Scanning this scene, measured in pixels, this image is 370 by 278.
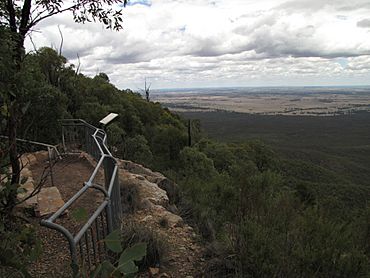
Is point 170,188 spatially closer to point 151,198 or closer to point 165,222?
point 151,198

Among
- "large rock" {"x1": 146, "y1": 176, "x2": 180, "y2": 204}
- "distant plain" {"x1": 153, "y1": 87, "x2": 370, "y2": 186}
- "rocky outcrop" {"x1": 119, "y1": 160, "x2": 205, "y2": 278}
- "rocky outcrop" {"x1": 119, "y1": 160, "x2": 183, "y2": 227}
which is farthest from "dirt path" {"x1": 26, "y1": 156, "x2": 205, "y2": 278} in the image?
"distant plain" {"x1": 153, "y1": 87, "x2": 370, "y2": 186}

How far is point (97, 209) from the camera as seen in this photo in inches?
124

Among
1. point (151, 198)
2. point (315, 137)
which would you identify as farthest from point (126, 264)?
point (315, 137)

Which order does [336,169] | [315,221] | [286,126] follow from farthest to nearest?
[286,126] → [336,169] → [315,221]

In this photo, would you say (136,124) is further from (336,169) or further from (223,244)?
(336,169)

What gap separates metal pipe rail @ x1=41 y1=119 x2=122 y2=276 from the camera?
2.47 meters

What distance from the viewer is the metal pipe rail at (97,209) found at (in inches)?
97.3

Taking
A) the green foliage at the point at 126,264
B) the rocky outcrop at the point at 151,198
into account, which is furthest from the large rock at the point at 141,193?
the green foliage at the point at 126,264

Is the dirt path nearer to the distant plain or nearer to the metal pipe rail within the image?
the metal pipe rail

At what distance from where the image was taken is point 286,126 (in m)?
165

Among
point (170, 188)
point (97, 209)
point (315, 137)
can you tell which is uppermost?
point (97, 209)

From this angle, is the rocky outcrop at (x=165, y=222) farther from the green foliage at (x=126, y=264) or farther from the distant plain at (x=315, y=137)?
the distant plain at (x=315, y=137)

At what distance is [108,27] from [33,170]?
656 centimetres

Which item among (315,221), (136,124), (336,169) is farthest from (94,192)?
(336,169)
